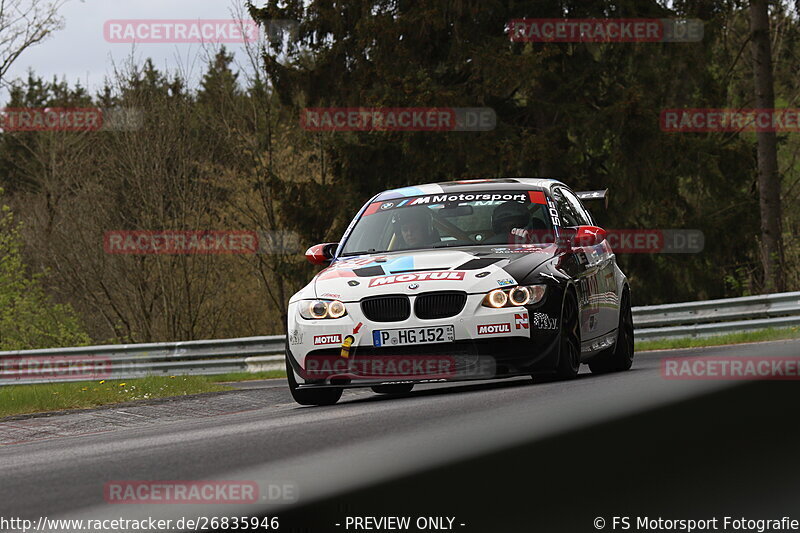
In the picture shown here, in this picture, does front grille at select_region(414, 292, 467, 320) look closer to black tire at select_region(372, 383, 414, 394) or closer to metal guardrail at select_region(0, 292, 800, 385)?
black tire at select_region(372, 383, 414, 394)

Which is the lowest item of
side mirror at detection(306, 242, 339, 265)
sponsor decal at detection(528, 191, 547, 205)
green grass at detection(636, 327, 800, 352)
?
green grass at detection(636, 327, 800, 352)

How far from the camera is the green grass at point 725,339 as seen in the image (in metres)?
16.9

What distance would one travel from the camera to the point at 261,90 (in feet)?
106

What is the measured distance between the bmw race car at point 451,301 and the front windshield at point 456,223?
12 mm

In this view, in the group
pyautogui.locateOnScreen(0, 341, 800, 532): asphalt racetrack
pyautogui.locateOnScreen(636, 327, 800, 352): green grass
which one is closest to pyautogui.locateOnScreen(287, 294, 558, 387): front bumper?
pyautogui.locateOnScreen(0, 341, 800, 532): asphalt racetrack

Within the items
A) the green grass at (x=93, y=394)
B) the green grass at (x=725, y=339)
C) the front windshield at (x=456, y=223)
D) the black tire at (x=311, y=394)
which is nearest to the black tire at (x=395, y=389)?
the black tire at (x=311, y=394)

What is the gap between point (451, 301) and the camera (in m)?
8.96

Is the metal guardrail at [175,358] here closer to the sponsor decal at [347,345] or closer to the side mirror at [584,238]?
the side mirror at [584,238]

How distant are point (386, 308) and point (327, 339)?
1.70 feet

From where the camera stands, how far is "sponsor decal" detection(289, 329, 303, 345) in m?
9.33

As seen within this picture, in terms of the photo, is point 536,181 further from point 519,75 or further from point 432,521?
point 519,75

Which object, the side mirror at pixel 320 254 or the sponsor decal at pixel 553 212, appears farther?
the side mirror at pixel 320 254

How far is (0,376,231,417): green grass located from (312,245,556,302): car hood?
4168 mm

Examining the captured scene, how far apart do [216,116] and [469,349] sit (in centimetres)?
2590
